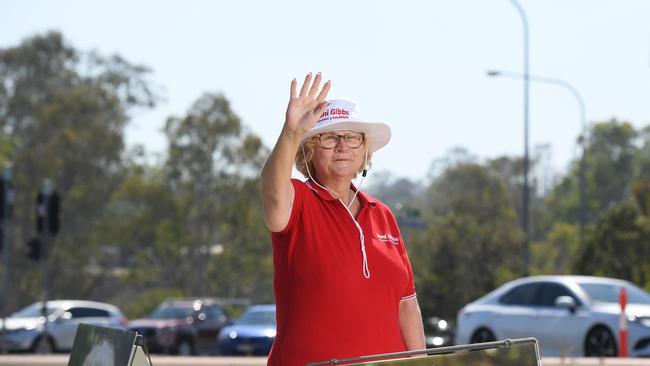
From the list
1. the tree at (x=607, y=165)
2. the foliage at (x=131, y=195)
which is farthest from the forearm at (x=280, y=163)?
the tree at (x=607, y=165)

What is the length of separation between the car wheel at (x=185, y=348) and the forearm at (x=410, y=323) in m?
27.4

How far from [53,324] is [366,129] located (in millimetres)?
27837

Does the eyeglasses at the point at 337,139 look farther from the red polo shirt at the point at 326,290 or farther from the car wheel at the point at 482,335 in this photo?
the car wheel at the point at 482,335

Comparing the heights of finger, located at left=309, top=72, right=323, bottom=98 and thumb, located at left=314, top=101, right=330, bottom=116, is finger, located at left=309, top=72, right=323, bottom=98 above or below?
above

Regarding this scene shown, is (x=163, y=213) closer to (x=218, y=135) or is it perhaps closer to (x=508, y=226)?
(x=218, y=135)

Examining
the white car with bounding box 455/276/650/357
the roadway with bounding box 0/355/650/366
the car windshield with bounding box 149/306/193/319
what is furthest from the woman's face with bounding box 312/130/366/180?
the car windshield with bounding box 149/306/193/319

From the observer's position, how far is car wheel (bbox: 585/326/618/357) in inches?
703

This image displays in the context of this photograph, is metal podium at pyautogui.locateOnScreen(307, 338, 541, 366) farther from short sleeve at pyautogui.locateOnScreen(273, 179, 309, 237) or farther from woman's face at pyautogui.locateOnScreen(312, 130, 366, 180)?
woman's face at pyautogui.locateOnScreen(312, 130, 366, 180)

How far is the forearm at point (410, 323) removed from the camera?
4734mm

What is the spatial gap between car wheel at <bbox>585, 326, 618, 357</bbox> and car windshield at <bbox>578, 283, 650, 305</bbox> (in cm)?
61

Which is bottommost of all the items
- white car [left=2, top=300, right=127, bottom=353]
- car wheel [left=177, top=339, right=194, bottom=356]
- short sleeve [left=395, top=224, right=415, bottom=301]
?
car wheel [left=177, top=339, right=194, bottom=356]

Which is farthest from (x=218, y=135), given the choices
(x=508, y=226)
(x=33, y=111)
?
(x=508, y=226)

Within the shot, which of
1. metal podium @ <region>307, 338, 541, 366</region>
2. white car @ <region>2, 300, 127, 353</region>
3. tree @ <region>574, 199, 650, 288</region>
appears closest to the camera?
metal podium @ <region>307, 338, 541, 366</region>

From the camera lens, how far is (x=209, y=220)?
177 ft
